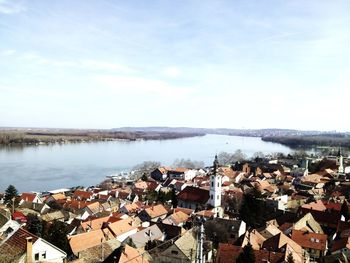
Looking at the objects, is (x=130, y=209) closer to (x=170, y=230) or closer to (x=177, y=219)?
(x=177, y=219)

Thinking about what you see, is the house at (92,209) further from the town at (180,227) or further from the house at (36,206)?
the house at (36,206)

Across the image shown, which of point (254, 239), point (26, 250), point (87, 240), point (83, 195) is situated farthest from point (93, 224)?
point (83, 195)

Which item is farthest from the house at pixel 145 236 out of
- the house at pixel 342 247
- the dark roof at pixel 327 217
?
the dark roof at pixel 327 217

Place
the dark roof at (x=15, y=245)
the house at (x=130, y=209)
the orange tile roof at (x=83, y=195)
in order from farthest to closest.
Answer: the orange tile roof at (x=83, y=195), the house at (x=130, y=209), the dark roof at (x=15, y=245)

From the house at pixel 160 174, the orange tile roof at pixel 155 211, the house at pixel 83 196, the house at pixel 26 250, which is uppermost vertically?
the house at pixel 26 250

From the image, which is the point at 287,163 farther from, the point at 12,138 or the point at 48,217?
the point at 12,138

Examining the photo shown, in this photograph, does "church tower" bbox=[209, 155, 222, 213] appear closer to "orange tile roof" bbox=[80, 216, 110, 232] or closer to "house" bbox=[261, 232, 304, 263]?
"orange tile roof" bbox=[80, 216, 110, 232]

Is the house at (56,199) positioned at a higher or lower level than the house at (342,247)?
lower
